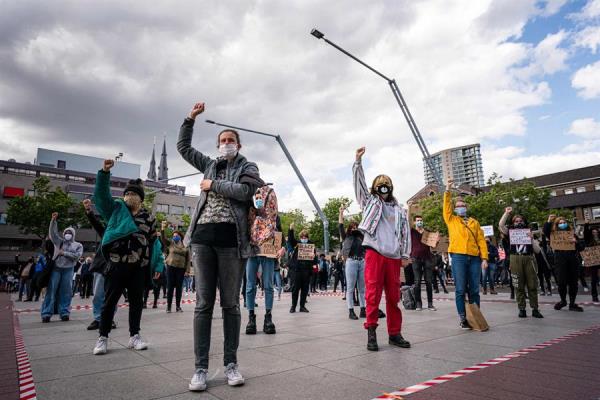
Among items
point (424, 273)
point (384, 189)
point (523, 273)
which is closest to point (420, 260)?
point (424, 273)

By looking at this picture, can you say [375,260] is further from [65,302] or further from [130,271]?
[65,302]

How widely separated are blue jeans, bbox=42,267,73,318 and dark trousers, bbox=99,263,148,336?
4267 millimetres

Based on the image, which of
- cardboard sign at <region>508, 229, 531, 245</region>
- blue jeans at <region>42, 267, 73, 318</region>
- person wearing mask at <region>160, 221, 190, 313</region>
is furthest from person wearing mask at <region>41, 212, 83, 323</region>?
cardboard sign at <region>508, 229, 531, 245</region>

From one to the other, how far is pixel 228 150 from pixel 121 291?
2602mm

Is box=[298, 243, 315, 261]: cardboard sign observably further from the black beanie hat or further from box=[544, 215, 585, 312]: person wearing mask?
box=[544, 215, 585, 312]: person wearing mask

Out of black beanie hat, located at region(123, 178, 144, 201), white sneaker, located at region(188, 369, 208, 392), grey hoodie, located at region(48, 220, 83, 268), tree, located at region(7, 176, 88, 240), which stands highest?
tree, located at region(7, 176, 88, 240)

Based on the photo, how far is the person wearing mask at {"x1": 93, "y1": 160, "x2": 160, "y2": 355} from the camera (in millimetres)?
4645

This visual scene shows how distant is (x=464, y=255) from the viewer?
6348 millimetres

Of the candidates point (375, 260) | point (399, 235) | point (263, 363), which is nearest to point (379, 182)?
point (399, 235)

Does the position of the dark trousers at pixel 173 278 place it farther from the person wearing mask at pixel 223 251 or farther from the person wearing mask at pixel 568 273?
the person wearing mask at pixel 568 273

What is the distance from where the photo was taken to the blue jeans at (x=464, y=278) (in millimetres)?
6246

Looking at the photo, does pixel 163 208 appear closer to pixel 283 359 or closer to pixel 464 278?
pixel 464 278

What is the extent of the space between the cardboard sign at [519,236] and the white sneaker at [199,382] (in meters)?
7.07

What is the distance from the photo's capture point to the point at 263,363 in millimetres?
3840
